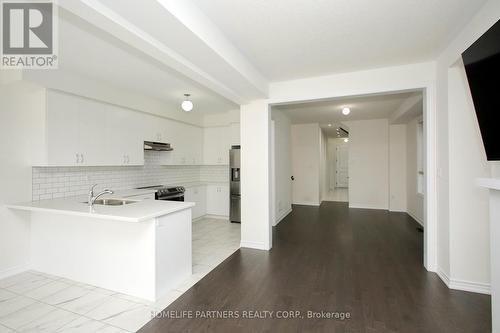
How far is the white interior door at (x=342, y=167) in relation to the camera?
42.1 feet

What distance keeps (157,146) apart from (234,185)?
1968mm

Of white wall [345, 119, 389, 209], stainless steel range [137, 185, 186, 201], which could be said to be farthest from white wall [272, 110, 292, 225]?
white wall [345, 119, 389, 209]

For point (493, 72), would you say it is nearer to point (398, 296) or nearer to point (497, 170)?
point (497, 170)

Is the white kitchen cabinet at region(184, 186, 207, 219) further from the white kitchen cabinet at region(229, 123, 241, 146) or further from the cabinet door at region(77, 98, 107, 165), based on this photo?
the cabinet door at region(77, 98, 107, 165)

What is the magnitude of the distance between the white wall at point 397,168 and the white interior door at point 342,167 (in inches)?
247

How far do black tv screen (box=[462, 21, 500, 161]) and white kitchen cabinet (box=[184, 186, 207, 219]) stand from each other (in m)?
4.97

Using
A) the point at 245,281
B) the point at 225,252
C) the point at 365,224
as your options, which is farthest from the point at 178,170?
the point at 365,224

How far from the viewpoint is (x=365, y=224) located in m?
5.27

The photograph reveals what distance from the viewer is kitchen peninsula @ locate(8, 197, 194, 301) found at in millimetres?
2377

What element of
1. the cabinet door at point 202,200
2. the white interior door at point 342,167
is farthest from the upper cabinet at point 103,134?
the white interior door at point 342,167

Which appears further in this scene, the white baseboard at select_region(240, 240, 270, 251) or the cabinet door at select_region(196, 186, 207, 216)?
the cabinet door at select_region(196, 186, 207, 216)

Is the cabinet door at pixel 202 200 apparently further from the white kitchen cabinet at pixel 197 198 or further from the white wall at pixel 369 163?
the white wall at pixel 369 163

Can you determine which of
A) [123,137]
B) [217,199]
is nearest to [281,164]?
[217,199]

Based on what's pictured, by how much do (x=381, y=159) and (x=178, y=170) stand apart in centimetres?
578
